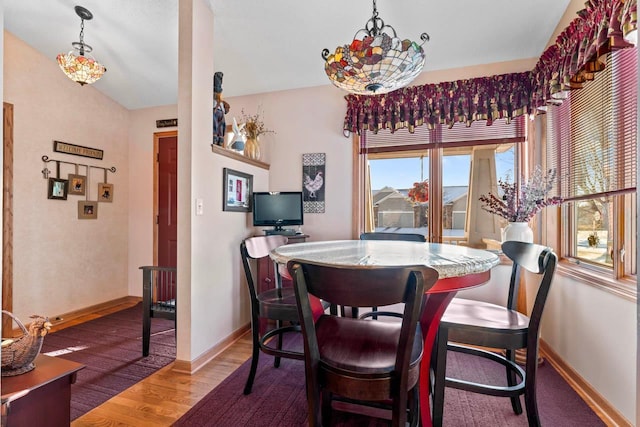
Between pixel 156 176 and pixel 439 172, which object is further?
pixel 156 176

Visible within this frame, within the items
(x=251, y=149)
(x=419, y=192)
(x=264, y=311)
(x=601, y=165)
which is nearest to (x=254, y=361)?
(x=264, y=311)

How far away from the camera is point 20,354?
1414 mm

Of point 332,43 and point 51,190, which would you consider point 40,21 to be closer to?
point 51,190

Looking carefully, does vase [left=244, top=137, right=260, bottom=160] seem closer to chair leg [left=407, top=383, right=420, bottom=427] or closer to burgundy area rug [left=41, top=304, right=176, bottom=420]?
burgundy area rug [left=41, top=304, right=176, bottom=420]

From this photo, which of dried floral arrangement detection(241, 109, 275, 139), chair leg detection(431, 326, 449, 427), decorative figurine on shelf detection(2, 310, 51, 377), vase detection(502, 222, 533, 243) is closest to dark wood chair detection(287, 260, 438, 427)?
chair leg detection(431, 326, 449, 427)

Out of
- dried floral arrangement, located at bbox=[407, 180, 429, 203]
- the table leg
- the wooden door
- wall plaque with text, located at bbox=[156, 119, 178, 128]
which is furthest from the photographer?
wall plaque with text, located at bbox=[156, 119, 178, 128]

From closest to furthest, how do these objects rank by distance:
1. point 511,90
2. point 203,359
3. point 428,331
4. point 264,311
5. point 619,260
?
point 428,331
point 619,260
point 264,311
point 203,359
point 511,90

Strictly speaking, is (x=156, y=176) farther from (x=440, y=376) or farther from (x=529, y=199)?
(x=529, y=199)

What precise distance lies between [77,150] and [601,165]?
15.2 ft

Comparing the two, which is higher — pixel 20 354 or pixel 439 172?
pixel 439 172

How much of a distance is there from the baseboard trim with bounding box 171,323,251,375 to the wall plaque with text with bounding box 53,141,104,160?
2.60m

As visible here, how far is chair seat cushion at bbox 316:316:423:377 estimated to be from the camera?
122 centimetres

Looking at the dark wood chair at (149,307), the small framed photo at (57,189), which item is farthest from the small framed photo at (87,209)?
the dark wood chair at (149,307)

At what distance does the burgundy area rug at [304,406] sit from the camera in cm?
179
